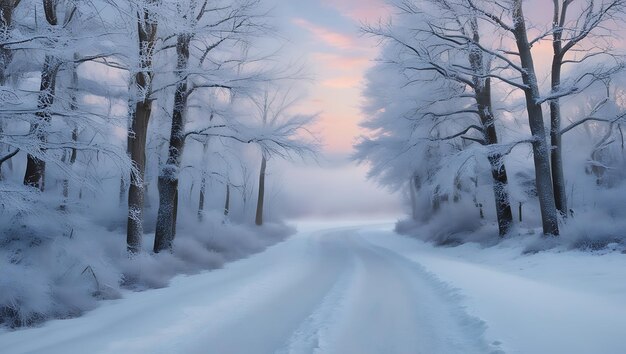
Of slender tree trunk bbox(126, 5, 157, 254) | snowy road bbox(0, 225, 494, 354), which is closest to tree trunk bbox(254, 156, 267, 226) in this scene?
slender tree trunk bbox(126, 5, 157, 254)

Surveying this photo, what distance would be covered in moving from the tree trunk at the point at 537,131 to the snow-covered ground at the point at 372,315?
280 centimetres

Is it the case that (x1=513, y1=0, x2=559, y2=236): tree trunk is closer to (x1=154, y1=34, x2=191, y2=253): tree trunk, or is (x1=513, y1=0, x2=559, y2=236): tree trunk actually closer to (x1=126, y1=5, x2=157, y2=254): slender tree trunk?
(x1=154, y1=34, x2=191, y2=253): tree trunk

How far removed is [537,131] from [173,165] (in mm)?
10784

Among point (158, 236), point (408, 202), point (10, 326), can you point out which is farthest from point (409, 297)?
point (408, 202)

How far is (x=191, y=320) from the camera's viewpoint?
6.21m

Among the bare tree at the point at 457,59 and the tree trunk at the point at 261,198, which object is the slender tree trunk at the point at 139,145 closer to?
the bare tree at the point at 457,59

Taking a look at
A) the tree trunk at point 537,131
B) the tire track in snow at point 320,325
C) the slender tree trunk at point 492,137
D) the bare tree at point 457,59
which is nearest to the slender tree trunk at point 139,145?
the tire track in snow at point 320,325

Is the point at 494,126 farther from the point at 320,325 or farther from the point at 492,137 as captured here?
the point at 320,325

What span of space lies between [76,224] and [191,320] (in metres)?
3.59

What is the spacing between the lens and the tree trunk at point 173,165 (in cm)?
1254

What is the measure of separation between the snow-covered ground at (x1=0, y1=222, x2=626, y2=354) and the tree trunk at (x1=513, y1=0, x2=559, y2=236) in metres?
2.80

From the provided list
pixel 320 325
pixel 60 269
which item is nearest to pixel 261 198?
pixel 60 269

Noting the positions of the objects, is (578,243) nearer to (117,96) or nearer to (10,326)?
(10,326)

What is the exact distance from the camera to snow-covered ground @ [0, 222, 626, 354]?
4.77 meters
